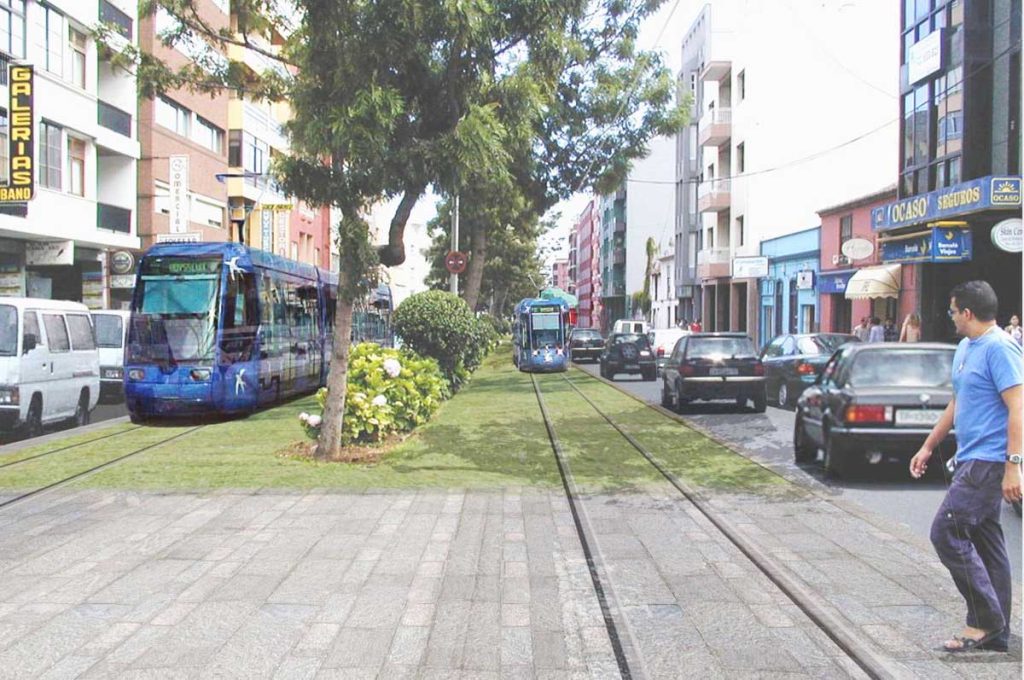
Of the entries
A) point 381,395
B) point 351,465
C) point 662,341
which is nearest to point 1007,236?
point 381,395

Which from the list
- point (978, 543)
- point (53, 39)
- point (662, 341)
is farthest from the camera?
point (662, 341)

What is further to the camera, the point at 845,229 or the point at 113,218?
the point at 845,229

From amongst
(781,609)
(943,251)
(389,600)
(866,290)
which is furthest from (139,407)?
(866,290)

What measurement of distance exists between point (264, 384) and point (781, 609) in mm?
13742

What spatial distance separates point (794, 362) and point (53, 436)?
513 inches

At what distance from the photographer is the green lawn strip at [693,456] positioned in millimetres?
9914

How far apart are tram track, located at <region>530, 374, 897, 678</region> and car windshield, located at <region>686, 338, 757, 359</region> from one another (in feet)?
25.7

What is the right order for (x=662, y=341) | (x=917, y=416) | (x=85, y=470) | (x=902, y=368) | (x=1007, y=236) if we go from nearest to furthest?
(x=917, y=416) < (x=902, y=368) < (x=85, y=470) < (x=1007, y=236) < (x=662, y=341)

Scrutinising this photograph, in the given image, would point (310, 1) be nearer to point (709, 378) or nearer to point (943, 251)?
point (709, 378)

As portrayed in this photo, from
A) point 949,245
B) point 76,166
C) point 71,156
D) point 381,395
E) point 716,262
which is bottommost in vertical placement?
point 381,395

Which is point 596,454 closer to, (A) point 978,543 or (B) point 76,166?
(A) point 978,543

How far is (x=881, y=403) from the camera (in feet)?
31.9

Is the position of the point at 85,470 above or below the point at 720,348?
below

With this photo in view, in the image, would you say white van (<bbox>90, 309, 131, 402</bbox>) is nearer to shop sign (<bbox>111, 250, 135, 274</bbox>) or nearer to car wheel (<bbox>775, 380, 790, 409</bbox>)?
shop sign (<bbox>111, 250, 135, 274</bbox>)
